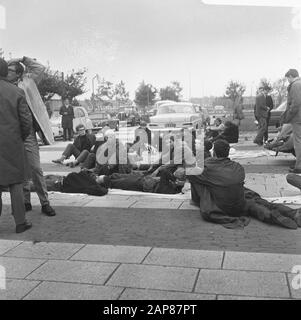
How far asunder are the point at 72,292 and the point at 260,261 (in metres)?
1.59

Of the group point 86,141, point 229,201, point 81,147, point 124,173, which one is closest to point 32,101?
point 229,201

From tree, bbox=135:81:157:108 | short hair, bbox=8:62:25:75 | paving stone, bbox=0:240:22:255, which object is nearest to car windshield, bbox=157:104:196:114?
tree, bbox=135:81:157:108

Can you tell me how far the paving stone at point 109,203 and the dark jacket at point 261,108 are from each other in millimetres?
8365

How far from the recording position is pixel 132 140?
11.0 metres

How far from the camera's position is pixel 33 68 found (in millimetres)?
6031

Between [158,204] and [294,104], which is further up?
[294,104]

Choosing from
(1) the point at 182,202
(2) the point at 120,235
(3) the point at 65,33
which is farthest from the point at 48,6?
(1) the point at 182,202

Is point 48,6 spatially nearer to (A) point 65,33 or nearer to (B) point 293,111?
(A) point 65,33

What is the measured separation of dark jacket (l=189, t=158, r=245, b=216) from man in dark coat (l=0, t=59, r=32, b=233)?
77.7 inches

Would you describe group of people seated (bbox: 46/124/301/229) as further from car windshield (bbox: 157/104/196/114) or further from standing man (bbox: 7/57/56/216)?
car windshield (bbox: 157/104/196/114)

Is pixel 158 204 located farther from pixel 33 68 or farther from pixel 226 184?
pixel 33 68

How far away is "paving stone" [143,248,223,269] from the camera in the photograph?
4.12 meters

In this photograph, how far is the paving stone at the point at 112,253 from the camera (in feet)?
14.1
